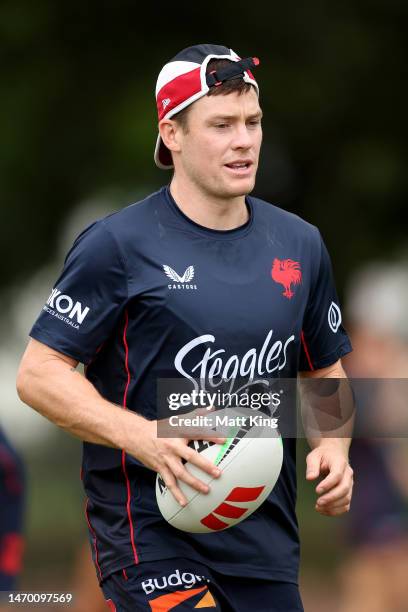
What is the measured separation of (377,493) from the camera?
962cm

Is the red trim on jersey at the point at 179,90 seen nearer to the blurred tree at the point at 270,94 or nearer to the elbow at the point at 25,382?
the elbow at the point at 25,382

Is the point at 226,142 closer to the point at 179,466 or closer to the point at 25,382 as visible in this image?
the point at 25,382

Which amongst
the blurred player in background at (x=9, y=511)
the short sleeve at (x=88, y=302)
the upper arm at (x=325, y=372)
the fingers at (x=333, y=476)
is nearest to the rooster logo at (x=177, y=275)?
the short sleeve at (x=88, y=302)

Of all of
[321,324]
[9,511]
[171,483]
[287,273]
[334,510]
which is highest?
[287,273]

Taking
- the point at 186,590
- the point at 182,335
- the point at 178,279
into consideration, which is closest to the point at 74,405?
the point at 182,335

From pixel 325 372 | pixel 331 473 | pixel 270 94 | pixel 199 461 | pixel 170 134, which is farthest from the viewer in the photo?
pixel 270 94

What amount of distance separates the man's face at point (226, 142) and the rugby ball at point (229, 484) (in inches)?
41.9

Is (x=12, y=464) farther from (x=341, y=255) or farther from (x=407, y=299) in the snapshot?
(x=341, y=255)

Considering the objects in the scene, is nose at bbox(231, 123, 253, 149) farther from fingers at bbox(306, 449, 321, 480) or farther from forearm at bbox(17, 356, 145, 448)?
fingers at bbox(306, 449, 321, 480)

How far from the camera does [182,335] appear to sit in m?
5.39

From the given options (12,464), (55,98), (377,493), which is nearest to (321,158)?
(55,98)

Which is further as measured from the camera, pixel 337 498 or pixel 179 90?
pixel 179 90

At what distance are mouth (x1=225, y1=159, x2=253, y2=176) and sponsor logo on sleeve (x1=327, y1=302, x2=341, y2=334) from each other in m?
0.80

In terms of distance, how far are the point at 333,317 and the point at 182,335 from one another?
2.97 feet
